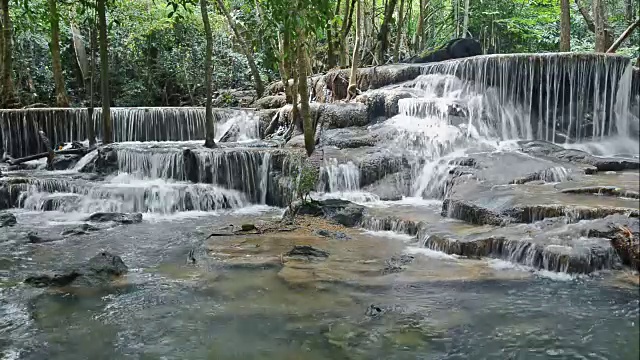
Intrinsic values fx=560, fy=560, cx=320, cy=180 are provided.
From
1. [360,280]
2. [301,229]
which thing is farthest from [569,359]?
[301,229]

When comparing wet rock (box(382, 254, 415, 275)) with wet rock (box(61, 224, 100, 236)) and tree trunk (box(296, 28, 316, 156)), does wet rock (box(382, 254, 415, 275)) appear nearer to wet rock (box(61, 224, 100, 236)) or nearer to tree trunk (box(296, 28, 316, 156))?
wet rock (box(61, 224, 100, 236))

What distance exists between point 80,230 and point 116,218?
2.90 feet

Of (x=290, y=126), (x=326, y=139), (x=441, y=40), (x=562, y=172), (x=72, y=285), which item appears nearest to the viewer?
(x=72, y=285)

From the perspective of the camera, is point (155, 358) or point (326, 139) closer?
point (155, 358)

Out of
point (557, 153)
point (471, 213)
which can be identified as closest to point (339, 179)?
point (471, 213)

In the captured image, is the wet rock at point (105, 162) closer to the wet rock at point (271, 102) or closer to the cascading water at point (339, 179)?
the cascading water at point (339, 179)

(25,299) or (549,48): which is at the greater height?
(549,48)

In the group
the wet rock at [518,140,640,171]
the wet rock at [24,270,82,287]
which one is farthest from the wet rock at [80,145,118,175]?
the wet rock at [518,140,640,171]

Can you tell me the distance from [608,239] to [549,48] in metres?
18.9

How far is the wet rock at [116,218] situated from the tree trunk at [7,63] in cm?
765

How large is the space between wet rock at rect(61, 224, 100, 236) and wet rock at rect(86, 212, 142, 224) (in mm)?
564

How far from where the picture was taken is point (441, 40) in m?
26.1

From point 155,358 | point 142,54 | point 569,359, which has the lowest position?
point 155,358

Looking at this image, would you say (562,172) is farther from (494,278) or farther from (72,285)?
(72,285)
